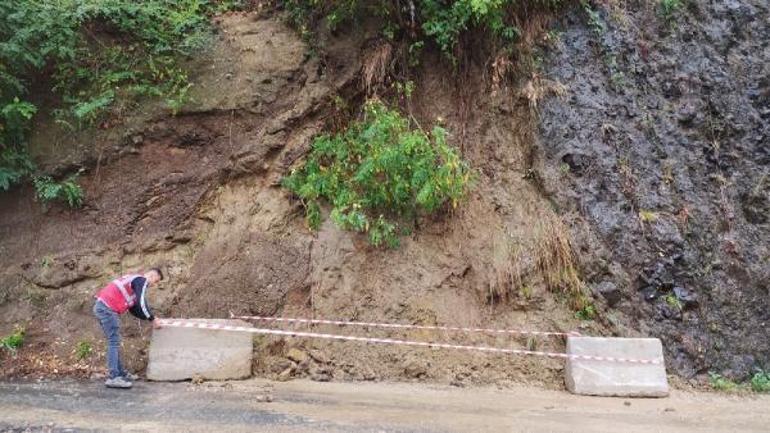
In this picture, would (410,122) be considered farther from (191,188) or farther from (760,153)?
(760,153)

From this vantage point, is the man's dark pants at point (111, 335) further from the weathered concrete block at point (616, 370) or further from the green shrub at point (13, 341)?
the weathered concrete block at point (616, 370)

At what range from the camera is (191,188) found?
863cm

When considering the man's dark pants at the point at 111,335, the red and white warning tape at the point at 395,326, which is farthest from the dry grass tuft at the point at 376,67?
the man's dark pants at the point at 111,335

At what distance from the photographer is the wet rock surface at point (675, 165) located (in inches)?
319

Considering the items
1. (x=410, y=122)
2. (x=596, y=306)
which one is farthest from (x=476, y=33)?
(x=596, y=306)

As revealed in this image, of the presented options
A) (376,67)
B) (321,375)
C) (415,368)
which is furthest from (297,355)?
(376,67)

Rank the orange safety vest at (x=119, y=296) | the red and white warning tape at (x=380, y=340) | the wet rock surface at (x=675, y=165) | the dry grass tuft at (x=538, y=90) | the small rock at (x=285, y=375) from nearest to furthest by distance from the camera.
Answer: the orange safety vest at (x=119, y=296) < the red and white warning tape at (x=380, y=340) < the small rock at (x=285, y=375) < the wet rock surface at (x=675, y=165) < the dry grass tuft at (x=538, y=90)

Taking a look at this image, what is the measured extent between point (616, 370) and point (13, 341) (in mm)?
6951

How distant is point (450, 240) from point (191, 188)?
3.61m

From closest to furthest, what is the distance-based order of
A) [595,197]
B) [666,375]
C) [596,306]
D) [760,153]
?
[666,375] → [596,306] → [595,197] → [760,153]

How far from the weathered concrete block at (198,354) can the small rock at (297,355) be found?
530 mm

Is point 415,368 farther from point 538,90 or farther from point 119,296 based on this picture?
point 538,90

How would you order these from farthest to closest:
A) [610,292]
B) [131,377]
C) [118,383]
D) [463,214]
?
[463,214], [610,292], [131,377], [118,383]

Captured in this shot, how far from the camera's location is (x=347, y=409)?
20.2 feet
